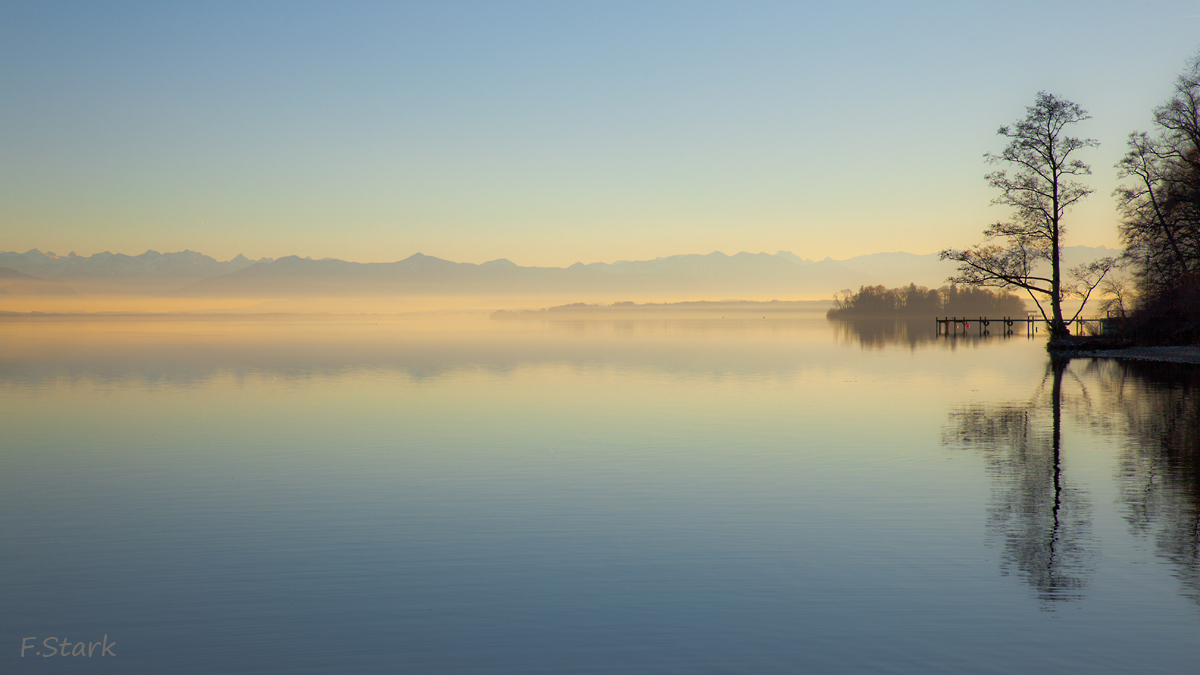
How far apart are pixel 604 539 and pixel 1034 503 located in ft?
26.1

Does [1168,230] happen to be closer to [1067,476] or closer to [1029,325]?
[1067,476]

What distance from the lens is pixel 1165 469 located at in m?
18.3

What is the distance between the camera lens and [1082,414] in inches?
1105

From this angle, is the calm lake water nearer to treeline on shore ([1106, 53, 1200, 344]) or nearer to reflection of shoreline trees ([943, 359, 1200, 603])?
reflection of shoreline trees ([943, 359, 1200, 603])

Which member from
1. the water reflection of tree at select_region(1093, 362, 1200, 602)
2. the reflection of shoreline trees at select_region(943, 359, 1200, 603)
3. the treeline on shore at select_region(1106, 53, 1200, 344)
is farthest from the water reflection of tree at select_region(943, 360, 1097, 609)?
the treeline on shore at select_region(1106, 53, 1200, 344)

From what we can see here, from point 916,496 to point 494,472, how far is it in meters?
8.76

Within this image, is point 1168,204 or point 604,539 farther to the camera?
point 1168,204

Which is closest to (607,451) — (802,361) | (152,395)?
(152,395)

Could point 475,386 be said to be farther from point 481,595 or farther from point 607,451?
point 481,595

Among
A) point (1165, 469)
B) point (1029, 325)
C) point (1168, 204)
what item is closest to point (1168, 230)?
point (1168, 204)

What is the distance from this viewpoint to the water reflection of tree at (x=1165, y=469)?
41.2 ft

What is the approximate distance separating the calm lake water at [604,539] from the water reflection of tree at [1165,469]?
0.40 ft

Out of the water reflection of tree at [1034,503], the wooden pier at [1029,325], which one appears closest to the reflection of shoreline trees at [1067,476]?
the water reflection of tree at [1034,503]

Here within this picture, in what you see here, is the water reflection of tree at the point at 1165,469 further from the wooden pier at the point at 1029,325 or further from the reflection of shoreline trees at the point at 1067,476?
the wooden pier at the point at 1029,325
